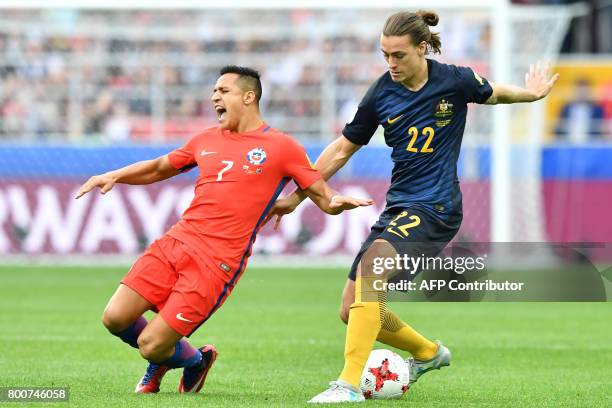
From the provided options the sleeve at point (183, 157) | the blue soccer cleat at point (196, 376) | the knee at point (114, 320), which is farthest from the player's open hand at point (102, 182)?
the blue soccer cleat at point (196, 376)

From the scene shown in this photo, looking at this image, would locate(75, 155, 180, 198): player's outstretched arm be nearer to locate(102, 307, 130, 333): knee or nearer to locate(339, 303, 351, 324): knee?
locate(102, 307, 130, 333): knee

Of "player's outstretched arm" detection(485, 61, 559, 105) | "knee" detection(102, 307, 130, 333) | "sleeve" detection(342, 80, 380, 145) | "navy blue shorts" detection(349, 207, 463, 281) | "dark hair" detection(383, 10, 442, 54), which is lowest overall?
"knee" detection(102, 307, 130, 333)

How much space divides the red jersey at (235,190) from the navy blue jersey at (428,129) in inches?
21.1

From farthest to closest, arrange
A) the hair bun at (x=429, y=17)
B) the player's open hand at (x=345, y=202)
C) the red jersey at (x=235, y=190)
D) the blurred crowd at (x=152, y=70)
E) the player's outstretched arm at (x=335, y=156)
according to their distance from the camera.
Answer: the blurred crowd at (x=152, y=70) → the player's outstretched arm at (x=335, y=156) → the hair bun at (x=429, y=17) → the red jersey at (x=235, y=190) → the player's open hand at (x=345, y=202)

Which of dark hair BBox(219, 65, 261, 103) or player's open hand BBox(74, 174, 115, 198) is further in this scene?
dark hair BBox(219, 65, 261, 103)

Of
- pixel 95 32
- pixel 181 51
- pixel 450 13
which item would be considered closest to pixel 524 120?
pixel 450 13

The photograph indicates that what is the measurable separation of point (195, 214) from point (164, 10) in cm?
1273

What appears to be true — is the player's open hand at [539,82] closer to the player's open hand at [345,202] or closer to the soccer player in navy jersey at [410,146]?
the soccer player in navy jersey at [410,146]

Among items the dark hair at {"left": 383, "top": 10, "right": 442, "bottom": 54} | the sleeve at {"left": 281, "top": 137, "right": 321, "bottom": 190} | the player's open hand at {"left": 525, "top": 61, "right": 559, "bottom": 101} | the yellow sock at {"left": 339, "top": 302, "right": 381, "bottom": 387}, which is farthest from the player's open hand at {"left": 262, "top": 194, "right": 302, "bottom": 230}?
the player's open hand at {"left": 525, "top": 61, "right": 559, "bottom": 101}

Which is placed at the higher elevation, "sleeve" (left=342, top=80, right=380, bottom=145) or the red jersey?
"sleeve" (left=342, top=80, right=380, bottom=145)

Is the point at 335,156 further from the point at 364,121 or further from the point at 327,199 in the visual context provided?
the point at 327,199

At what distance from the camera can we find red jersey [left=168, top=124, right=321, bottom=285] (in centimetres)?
799

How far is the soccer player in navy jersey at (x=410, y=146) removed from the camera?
7715 mm

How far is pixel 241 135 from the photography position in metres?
8.19
